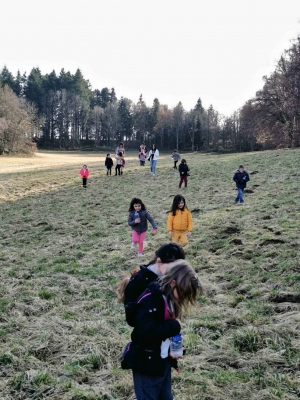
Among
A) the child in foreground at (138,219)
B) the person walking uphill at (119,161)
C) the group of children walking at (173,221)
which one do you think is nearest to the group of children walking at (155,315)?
the group of children walking at (173,221)

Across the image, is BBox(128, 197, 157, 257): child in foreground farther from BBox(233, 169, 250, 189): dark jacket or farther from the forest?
the forest

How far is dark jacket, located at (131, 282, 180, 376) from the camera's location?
8.71 ft

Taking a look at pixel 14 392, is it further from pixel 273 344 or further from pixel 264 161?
pixel 264 161

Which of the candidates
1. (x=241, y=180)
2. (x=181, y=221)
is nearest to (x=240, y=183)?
(x=241, y=180)

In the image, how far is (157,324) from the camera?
105 inches

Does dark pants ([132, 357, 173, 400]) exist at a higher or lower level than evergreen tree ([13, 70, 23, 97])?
lower

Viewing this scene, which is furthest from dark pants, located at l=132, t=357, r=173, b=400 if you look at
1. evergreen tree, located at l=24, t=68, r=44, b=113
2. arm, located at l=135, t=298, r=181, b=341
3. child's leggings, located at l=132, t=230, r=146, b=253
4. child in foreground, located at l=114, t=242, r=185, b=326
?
evergreen tree, located at l=24, t=68, r=44, b=113

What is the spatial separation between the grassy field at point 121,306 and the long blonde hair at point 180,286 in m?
0.86

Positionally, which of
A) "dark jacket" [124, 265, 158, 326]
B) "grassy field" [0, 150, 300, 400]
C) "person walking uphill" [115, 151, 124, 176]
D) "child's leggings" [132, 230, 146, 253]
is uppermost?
"person walking uphill" [115, 151, 124, 176]

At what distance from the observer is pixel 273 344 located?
4.72m

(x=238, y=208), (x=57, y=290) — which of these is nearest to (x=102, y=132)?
(x=238, y=208)

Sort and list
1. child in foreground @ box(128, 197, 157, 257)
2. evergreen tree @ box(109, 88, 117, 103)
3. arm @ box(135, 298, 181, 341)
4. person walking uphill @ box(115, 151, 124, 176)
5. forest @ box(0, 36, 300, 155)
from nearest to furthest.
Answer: arm @ box(135, 298, 181, 341) < child in foreground @ box(128, 197, 157, 257) < person walking uphill @ box(115, 151, 124, 176) < forest @ box(0, 36, 300, 155) < evergreen tree @ box(109, 88, 117, 103)

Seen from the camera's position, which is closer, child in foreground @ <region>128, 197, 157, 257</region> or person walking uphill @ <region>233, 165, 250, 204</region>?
child in foreground @ <region>128, 197, 157, 257</region>

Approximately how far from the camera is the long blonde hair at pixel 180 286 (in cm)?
272
